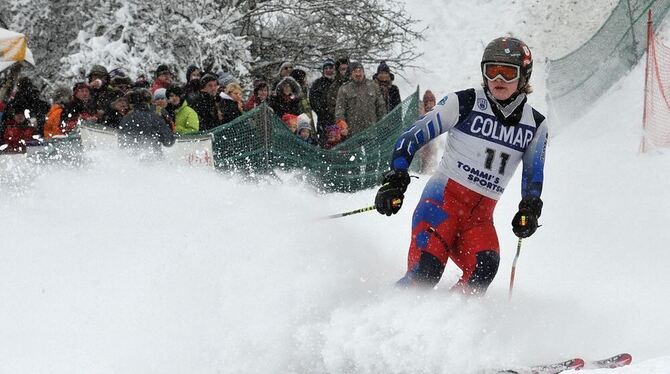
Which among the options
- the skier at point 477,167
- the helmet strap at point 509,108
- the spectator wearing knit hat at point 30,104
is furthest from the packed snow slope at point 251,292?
the spectator wearing knit hat at point 30,104

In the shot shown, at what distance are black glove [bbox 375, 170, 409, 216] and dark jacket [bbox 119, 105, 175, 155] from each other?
409 cm

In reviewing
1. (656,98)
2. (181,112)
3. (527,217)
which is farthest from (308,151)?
(527,217)

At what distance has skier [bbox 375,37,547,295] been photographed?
577 cm

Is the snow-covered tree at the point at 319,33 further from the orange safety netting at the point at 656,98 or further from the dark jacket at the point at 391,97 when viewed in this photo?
the orange safety netting at the point at 656,98

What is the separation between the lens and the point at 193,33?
16.2 meters

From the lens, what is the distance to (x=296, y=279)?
232 inches

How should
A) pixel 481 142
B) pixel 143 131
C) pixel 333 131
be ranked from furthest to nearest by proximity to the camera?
pixel 333 131
pixel 143 131
pixel 481 142

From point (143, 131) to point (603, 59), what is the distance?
9239 mm

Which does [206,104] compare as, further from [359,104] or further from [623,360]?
[623,360]

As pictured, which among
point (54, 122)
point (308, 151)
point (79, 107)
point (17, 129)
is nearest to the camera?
point (54, 122)

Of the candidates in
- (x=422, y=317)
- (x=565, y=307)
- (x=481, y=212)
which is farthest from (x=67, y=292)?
(x=565, y=307)

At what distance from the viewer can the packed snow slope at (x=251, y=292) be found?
5062mm

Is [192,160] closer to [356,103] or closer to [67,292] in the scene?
[356,103]

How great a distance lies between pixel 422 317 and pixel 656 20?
1108cm
